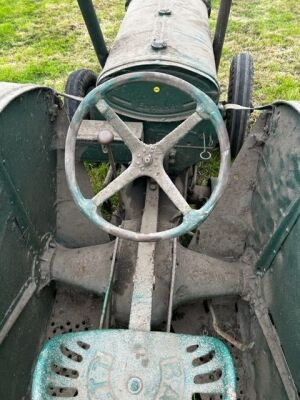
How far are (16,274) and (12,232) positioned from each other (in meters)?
0.17

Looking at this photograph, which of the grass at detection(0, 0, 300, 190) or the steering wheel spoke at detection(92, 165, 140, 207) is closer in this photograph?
the steering wheel spoke at detection(92, 165, 140, 207)

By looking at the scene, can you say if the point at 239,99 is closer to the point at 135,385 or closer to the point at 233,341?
the point at 233,341

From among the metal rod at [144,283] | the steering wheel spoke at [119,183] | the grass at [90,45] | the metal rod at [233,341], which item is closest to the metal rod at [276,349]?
the metal rod at [233,341]

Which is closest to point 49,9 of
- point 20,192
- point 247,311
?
point 20,192

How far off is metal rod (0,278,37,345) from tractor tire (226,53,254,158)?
151 centimetres

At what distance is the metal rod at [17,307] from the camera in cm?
179

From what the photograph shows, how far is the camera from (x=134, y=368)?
1.56 metres

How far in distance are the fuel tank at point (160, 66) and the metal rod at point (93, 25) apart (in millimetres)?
298

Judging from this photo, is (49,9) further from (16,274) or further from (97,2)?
(16,274)

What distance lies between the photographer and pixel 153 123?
231 cm

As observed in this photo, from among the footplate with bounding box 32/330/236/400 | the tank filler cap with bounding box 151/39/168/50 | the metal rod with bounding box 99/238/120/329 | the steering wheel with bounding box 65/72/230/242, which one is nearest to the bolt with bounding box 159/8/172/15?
the tank filler cap with bounding box 151/39/168/50

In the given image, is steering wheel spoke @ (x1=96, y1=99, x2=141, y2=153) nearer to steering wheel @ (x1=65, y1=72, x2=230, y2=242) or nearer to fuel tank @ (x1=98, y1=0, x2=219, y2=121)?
steering wheel @ (x1=65, y1=72, x2=230, y2=242)

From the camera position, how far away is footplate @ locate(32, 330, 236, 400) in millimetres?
1524

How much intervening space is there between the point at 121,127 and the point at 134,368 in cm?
86
